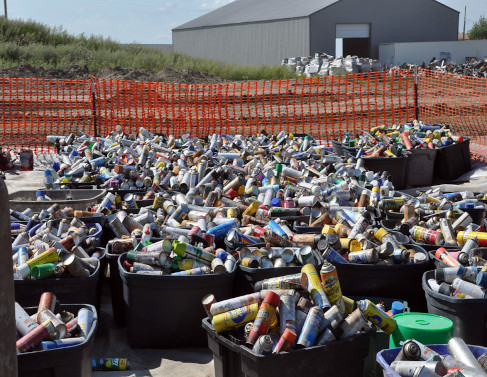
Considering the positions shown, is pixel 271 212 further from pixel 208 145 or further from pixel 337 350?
pixel 208 145

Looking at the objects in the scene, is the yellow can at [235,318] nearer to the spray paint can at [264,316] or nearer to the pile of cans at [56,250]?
the spray paint can at [264,316]

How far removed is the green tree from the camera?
65669mm

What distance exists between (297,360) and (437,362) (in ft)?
2.37

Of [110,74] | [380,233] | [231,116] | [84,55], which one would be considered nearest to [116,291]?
[380,233]

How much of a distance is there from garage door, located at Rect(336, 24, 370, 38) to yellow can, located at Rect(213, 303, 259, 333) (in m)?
38.6

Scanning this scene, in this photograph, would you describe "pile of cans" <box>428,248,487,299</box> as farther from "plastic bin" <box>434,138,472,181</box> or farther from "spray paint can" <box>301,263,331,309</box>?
"plastic bin" <box>434,138,472,181</box>

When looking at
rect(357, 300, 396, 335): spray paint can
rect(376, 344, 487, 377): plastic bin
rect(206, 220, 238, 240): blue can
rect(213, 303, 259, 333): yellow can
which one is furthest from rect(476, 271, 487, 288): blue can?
rect(206, 220, 238, 240): blue can

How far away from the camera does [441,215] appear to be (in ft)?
19.6

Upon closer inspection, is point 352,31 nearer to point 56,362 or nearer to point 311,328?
point 311,328

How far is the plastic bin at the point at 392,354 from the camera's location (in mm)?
3145

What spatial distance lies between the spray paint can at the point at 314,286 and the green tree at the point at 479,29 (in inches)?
2648

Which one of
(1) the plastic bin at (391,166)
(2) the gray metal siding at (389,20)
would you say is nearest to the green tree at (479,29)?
(2) the gray metal siding at (389,20)

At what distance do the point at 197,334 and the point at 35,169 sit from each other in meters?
7.38

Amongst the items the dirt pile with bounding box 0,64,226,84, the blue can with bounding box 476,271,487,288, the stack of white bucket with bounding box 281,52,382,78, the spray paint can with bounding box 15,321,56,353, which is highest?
the stack of white bucket with bounding box 281,52,382,78
